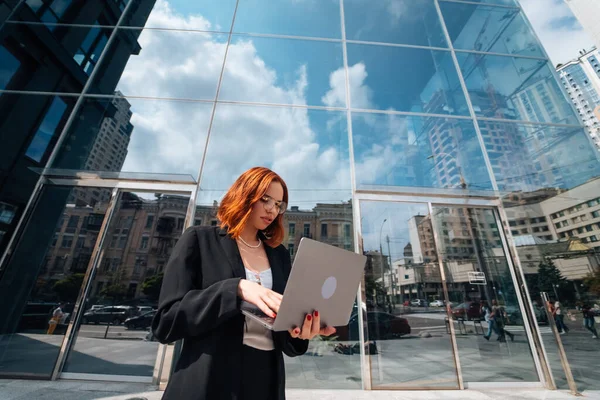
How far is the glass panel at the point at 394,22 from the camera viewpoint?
5.61 m

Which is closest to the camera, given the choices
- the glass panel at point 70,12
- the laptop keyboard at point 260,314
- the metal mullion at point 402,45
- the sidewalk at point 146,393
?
the laptop keyboard at point 260,314

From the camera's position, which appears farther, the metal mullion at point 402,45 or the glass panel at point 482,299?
the metal mullion at point 402,45

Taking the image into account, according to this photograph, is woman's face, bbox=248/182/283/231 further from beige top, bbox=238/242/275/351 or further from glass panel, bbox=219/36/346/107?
glass panel, bbox=219/36/346/107

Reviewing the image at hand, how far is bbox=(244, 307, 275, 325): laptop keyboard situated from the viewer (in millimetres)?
693

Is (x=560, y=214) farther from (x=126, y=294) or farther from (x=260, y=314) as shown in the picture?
(x=126, y=294)

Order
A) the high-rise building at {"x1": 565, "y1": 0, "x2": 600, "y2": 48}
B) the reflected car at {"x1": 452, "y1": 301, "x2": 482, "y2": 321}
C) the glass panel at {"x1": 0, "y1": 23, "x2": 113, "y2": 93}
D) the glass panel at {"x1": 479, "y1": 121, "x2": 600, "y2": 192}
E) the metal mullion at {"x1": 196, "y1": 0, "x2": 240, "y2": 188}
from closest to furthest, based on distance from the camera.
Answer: the reflected car at {"x1": 452, "y1": 301, "x2": 482, "y2": 321}, the metal mullion at {"x1": 196, "y1": 0, "x2": 240, "y2": 188}, the glass panel at {"x1": 479, "y1": 121, "x2": 600, "y2": 192}, the glass panel at {"x1": 0, "y1": 23, "x2": 113, "y2": 93}, the high-rise building at {"x1": 565, "y1": 0, "x2": 600, "y2": 48}

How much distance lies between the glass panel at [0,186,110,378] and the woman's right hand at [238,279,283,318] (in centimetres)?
392

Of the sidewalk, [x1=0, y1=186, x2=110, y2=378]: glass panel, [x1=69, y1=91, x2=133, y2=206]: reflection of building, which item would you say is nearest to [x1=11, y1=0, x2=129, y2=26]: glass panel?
[x1=69, y1=91, x2=133, y2=206]: reflection of building

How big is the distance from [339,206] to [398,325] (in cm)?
189

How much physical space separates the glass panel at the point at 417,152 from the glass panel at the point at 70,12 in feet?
18.9

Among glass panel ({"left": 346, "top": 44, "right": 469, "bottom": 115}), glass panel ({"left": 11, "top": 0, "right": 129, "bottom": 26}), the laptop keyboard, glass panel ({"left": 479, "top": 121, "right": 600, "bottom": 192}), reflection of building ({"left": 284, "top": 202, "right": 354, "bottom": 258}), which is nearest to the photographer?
the laptop keyboard

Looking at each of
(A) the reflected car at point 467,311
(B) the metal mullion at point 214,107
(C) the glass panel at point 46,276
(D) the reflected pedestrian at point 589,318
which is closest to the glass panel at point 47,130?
(C) the glass panel at point 46,276

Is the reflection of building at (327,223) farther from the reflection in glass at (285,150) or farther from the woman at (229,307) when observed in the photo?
the woman at (229,307)

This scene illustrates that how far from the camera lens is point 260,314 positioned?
0.72 meters
